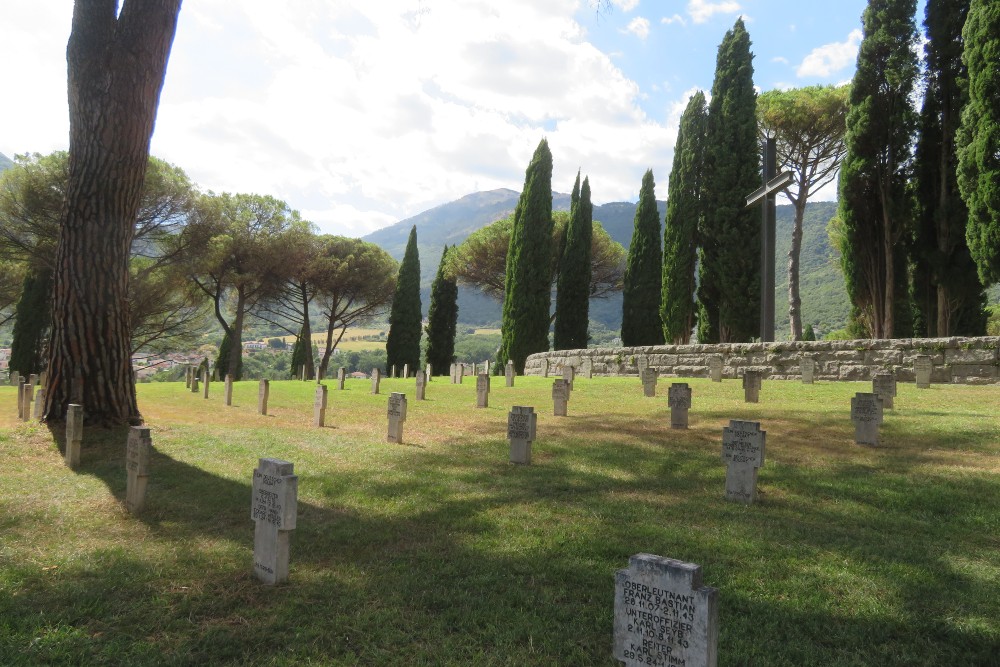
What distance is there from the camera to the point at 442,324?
34688 millimetres

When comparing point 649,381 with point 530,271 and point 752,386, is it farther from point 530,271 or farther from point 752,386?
point 530,271

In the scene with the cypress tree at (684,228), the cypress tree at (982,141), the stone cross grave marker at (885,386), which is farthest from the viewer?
the cypress tree at (684,228)

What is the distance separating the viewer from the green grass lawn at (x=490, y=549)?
2.94 meters

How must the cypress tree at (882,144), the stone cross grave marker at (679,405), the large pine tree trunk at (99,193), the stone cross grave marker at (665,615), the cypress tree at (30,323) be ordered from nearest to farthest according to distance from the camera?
the stone cross grave marker at (665,615), the large pine tree trunk at (99,193), the stone cross grave marker at (679,405), the cypress tree at (882,144), the cypress tree at (30,323)

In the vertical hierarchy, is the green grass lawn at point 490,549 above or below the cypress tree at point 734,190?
below

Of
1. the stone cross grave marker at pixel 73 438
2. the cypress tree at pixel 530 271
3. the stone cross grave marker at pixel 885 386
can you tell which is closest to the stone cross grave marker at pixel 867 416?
the stone cross grave marker at pixel 885 386

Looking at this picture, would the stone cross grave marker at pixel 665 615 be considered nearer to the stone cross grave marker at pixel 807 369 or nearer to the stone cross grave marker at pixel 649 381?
the stone cross grave marker at pixel 649 381

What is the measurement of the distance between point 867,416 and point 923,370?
633cm

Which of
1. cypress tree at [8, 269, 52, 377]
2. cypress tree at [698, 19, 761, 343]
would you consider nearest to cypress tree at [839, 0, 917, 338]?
cypress tree at [698, 19, 761, 343]

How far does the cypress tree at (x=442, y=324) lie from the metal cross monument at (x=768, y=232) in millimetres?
21187

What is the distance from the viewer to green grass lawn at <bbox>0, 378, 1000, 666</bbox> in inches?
116

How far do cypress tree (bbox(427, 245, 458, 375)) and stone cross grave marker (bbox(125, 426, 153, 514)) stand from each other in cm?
2903

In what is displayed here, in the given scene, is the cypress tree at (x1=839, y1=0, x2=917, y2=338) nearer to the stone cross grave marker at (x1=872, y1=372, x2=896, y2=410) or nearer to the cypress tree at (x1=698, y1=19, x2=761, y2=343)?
the cypress tree at (x1=698, y1=19, x2=761, y2=343)

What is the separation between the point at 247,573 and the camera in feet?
12.4
